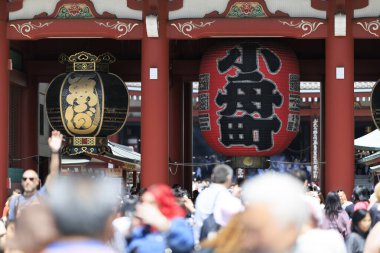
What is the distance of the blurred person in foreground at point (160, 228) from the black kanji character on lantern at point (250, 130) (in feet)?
39.1

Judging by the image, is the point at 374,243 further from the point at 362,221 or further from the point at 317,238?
the point at 362,221

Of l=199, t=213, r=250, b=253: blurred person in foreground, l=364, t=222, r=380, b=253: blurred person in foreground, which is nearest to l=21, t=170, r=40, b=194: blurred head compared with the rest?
l=364, t=222, r=380, b=253: blurred person in foreground

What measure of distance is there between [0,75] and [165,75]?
9.83 ft

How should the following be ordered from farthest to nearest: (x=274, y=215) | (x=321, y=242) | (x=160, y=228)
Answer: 1. (x=160, y=228)
2. (x=321, y=242)
3. (x=274, y=215)

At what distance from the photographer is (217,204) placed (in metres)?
8.65

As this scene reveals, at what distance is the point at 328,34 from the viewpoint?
1761cm

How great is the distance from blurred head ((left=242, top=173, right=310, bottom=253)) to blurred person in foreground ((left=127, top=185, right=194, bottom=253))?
8.46 ft

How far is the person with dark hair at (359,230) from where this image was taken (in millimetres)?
8188

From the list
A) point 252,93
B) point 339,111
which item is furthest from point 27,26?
point 339,111

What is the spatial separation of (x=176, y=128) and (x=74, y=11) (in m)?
4.92

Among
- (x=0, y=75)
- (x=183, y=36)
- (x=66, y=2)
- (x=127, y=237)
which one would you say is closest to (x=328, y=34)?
(x=183, y=36)

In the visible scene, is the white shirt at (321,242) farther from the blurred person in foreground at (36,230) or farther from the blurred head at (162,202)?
the blurred person in foreground at (36,230)

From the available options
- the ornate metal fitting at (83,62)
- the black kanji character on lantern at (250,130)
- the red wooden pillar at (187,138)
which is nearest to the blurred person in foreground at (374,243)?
the black kanji character on lantern at (250,130)

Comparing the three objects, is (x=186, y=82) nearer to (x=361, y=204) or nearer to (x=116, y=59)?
(x=116, y=59)
